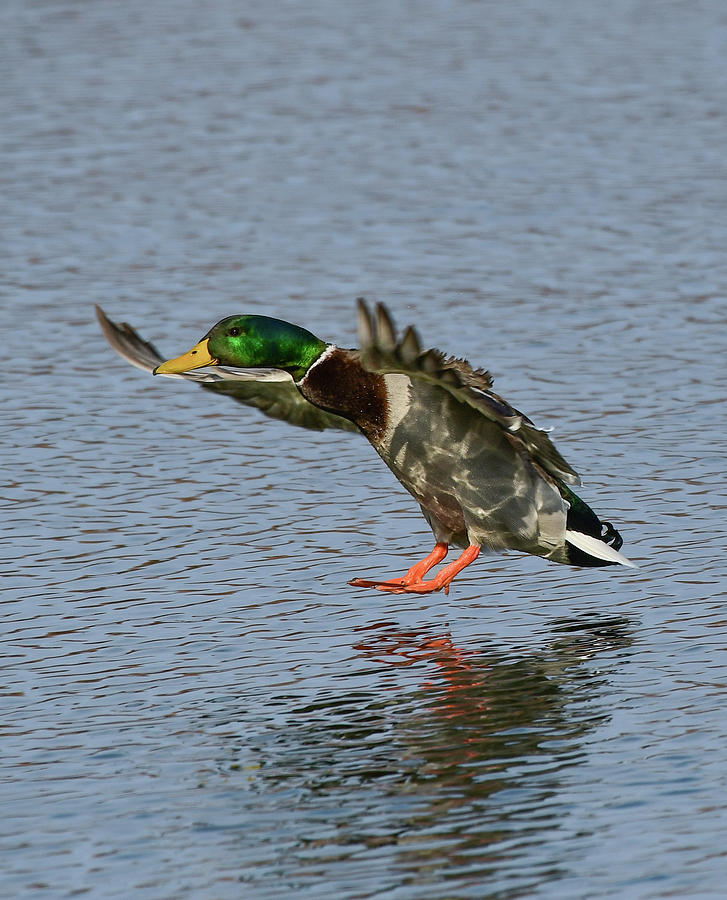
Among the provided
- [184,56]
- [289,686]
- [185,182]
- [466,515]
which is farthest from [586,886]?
[184,56]

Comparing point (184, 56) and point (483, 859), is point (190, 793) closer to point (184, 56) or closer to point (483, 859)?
point (483, 859)

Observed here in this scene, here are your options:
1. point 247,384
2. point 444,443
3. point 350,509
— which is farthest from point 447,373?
point 350,509

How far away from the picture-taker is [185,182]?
17.6 meters

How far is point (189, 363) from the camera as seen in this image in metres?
8.52

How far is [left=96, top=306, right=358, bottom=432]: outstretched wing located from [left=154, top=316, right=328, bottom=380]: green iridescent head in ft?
0.39

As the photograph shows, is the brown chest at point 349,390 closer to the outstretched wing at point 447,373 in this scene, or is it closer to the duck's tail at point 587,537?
the outstretched wing at point 447,373

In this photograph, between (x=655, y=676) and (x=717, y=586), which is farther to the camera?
(x=717, y=586)

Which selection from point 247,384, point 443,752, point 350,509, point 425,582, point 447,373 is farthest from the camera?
point 350,509

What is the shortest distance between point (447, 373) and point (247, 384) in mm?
1770

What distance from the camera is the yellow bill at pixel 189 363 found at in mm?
8445

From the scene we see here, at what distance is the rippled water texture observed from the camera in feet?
20.4

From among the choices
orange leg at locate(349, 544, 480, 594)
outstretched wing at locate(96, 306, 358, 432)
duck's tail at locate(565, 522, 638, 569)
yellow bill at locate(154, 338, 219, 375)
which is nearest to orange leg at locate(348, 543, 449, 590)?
orange leg at locate(349, 544, 480, 594)

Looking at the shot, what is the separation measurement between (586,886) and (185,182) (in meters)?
12.8

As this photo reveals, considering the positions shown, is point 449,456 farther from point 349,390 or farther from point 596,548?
point 596,548
